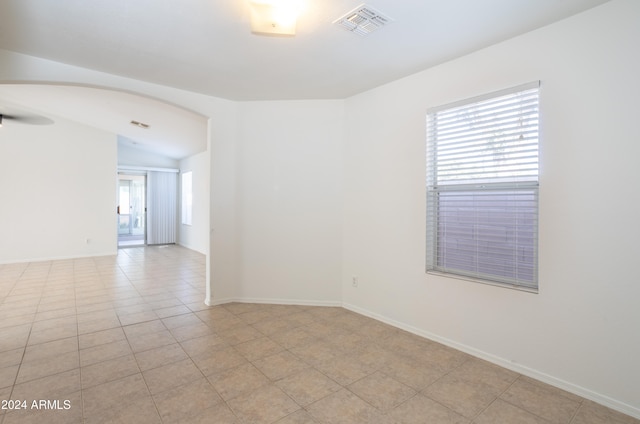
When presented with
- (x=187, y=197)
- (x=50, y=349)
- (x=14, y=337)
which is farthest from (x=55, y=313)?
(x=187, y=197)

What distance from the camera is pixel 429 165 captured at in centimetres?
302

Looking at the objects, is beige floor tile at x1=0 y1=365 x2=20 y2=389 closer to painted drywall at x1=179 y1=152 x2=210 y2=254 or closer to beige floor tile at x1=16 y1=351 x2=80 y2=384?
beige floor tile at x1=16 y1=351 x2=80 y2=384

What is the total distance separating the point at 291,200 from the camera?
13.4ft

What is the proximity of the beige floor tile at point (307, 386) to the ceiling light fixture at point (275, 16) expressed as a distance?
266 cm

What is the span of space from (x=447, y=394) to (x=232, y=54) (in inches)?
131

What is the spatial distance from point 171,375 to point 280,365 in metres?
0.87

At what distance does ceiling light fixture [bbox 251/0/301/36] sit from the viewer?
6.56ft

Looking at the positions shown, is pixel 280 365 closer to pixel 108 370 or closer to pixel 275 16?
pixel 108 370

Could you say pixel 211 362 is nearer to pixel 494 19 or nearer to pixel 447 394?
pixel 447 394

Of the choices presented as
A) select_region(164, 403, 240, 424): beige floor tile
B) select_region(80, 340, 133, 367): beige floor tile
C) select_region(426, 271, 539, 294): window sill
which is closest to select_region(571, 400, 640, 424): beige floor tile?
select_region(426, 271, 539, 294): window sill

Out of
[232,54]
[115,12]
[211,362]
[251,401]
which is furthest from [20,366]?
[232,54]

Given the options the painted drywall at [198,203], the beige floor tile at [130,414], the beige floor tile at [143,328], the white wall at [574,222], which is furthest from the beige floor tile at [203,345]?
the painted drywall at [198,203]

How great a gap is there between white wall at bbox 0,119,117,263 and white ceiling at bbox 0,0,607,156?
5599mm

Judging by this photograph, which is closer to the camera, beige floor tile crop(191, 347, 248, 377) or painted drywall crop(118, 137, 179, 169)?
beige floor tile crop(191, 347, 248, 377)
